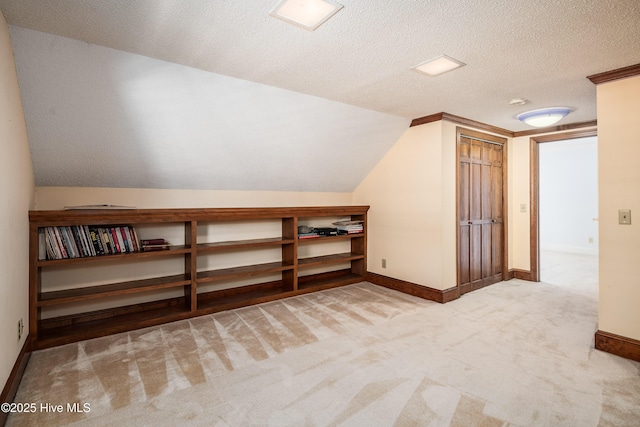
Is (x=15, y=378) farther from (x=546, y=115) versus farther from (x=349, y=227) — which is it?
Result: (x=546, y=115)

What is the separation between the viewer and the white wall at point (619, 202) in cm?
234

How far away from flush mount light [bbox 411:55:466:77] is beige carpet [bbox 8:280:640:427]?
6.87 feet

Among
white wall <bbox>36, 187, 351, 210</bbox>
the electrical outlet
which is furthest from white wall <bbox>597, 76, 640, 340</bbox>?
the electrical outlet

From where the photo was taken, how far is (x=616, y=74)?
7.79ft

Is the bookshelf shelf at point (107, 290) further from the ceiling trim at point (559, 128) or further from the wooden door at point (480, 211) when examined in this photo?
the ceiling trim at point (559, 128)

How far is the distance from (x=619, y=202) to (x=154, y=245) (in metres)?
3.85

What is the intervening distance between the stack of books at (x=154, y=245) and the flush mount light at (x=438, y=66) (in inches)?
105

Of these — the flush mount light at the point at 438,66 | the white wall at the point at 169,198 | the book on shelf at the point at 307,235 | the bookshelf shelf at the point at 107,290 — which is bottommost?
the bookshelf shelf at the point at 107,290

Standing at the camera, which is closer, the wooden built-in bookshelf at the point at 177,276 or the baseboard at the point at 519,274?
the wooden built-in bookshelf at the point at 177,276

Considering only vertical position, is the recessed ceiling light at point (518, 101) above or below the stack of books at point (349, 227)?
above

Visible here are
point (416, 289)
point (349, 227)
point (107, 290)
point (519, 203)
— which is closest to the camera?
point (107, 290)

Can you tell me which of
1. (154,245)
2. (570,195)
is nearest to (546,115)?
(154,245)

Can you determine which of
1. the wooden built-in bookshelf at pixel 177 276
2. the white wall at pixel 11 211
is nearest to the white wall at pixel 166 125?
the white wall at pixel 11 211

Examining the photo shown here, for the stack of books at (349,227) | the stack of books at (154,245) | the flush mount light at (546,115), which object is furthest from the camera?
the stack of books at (349,227)
